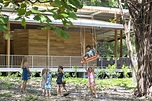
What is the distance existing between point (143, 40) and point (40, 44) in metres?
13.5

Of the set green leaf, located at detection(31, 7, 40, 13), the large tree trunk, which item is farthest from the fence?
green leaf, located at detection(31, 7, 40, 13)

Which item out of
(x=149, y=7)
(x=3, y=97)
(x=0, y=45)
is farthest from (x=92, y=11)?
(x=3, y=97)

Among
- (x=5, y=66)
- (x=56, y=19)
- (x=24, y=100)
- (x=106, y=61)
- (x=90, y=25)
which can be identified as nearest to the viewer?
(x=56, y=19)

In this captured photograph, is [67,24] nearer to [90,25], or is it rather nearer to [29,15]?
[29,15]

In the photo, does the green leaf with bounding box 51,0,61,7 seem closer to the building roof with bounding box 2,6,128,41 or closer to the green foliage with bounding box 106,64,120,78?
the green foliage with bounding box 106,64,120,78

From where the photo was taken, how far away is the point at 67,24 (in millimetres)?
2834

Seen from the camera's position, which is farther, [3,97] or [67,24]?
[3,97]

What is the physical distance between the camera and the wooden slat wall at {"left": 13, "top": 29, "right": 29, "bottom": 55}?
79.8ft

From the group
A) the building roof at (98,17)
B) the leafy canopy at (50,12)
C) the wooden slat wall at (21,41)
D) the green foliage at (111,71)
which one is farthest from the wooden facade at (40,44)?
the leafy canopy at (50,12)

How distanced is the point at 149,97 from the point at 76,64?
13.1 m

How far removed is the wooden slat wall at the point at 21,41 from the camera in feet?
79.8

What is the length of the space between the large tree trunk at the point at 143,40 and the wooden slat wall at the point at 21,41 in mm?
13404

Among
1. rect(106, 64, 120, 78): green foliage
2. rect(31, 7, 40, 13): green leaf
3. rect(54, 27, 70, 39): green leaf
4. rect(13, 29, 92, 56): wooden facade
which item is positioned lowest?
rect(106, 64, 120, 78): green foliage

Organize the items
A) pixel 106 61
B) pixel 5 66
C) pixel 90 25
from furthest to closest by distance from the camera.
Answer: pixel 106 61
pixel 90 25
pixel 5 66
